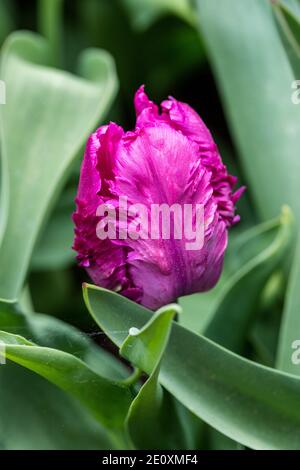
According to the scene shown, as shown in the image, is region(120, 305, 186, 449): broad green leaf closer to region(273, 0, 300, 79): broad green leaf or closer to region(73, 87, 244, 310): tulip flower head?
region(73, 87, 244, 310): tulip flower head

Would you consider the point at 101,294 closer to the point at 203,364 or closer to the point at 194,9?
the point at 203,364

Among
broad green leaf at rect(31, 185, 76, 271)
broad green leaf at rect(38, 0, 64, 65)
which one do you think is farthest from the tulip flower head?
broad green leaf at rect(38, 0, 64, 65)

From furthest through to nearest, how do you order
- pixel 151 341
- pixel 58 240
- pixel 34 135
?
pixel 58 240 < pixel 34 135 < pixel 151 341

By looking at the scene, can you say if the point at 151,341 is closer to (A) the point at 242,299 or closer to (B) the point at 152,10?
(A) the point at 242,299

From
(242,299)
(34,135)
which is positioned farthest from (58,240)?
(242,299)

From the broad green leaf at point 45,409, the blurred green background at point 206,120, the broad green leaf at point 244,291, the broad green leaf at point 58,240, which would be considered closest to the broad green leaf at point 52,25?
the blurred green background at point 206,120
